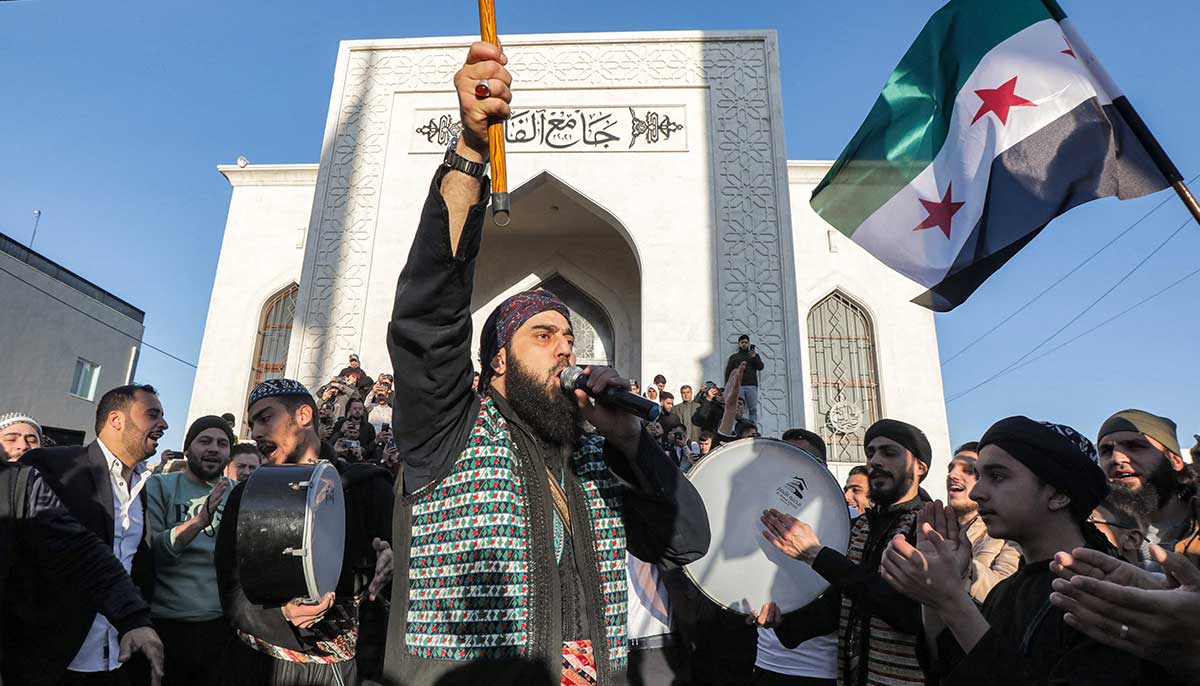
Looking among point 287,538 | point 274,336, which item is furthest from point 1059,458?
point 274,336

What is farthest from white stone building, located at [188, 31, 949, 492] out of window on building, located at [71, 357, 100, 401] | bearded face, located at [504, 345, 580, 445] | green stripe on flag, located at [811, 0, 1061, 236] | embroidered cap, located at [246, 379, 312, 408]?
window on building, located at [71, 357, 100, 401]

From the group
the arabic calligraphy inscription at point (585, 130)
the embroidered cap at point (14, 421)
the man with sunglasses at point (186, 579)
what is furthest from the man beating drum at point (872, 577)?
the arabic calligraphy inscription at point (585, 130)

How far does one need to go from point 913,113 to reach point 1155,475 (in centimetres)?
180

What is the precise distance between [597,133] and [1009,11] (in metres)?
8.49

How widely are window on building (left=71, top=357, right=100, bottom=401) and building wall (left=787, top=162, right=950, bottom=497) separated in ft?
61.5

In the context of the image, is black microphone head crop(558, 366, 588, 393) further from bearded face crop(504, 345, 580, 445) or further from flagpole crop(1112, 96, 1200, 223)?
flagpole crop(1112, 96, 1200, 223)

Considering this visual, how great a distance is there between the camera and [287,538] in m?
2.00

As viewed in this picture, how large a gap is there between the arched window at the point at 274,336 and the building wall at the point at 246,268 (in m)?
0.12

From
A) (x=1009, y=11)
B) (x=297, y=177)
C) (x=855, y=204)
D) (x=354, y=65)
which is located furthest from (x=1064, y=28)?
(x=297, y=177)

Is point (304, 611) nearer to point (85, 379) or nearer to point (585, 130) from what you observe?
point (585, 130)

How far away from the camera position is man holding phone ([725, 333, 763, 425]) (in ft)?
29.5

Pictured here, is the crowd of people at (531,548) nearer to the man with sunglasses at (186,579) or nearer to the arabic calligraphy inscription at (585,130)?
the man with sunglasses at (186,579)

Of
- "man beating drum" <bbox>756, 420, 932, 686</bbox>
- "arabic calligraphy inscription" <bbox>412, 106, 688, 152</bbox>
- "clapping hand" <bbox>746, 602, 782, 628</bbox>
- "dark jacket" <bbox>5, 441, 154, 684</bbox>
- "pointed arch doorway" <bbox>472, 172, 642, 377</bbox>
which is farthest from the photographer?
"pointed arch doorway" <bbox>472, 172, 642, 377</bbox>

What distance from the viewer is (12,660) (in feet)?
7.59
